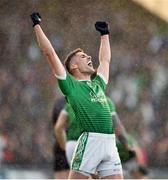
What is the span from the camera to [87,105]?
21.7ft

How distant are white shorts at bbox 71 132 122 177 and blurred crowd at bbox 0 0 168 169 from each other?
5266 millimetres

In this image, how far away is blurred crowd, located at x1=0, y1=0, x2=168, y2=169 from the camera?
480 inches

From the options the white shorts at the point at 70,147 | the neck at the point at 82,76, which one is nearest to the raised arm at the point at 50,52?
the neck at the point at 82,76

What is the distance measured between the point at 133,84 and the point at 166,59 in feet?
1.85

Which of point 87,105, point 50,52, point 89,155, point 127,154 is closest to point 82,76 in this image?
point 87,105

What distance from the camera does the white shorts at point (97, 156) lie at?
6.54m

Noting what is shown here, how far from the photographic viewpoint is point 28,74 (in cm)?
1246

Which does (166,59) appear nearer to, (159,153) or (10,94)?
(159,153)

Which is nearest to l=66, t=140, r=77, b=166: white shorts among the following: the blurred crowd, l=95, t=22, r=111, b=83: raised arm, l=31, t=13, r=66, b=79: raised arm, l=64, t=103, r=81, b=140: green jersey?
l=64, t=103, r=81, b=140: green jersey

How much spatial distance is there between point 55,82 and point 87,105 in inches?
221

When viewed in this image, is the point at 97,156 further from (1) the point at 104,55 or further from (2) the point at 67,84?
(1) the point at 104,55

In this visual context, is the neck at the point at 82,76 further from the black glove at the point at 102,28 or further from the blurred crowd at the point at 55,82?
the blurred crowd at the point at 55,82

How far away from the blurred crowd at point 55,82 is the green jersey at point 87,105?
515 centimetres

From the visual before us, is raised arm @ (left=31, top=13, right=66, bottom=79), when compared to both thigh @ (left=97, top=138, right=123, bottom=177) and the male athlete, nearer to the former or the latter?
the male athlete
